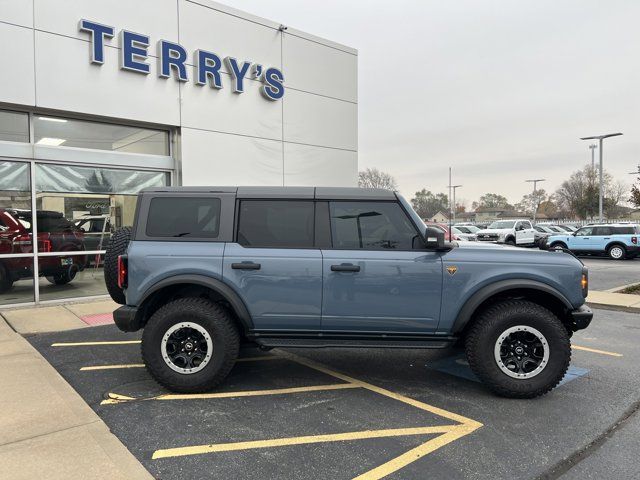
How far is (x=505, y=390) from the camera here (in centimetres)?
407

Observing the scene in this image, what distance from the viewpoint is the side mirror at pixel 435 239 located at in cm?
407

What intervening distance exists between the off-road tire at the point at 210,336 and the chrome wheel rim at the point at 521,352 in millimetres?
2427

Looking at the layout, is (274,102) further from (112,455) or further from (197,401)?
(112,455)

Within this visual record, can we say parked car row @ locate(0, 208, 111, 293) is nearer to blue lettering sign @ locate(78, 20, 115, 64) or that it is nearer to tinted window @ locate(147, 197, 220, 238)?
blue lettering sign @ locate(78, 20, 115, 64)

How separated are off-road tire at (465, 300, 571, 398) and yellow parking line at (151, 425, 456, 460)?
2.45 feet

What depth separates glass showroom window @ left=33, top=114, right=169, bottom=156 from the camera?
849 centimetres

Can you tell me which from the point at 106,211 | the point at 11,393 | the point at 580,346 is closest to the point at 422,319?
the point at 580,346

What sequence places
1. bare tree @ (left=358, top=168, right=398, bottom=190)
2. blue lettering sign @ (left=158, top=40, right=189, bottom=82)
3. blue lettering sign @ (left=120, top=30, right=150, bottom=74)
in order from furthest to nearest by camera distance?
bare tree @ (left=358, top=168, right=398, bottom=190)
blue lettering sign @ (left=158, top=40, right=189, bottom=82)
blue lettering sign @ (left=120, top=30, right=150, bottom=74)

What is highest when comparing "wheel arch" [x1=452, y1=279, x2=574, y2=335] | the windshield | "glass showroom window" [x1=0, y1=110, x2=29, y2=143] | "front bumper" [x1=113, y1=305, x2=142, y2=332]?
"glass showroom window" [x1=0, y1=110, x2=29, y2=143]

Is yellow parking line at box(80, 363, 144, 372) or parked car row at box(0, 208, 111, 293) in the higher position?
parked car row at box(0, 208, 111, 293)

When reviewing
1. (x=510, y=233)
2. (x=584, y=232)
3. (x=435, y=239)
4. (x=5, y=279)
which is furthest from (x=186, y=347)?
(x=510, y=233)

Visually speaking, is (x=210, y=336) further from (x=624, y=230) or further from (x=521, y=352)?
(x=624, y=230)

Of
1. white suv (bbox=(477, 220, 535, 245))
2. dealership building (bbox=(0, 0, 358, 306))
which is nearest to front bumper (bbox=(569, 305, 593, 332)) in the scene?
dealership building (bbox=(0, 0, 358, 306))

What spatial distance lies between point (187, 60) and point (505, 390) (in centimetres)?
894
